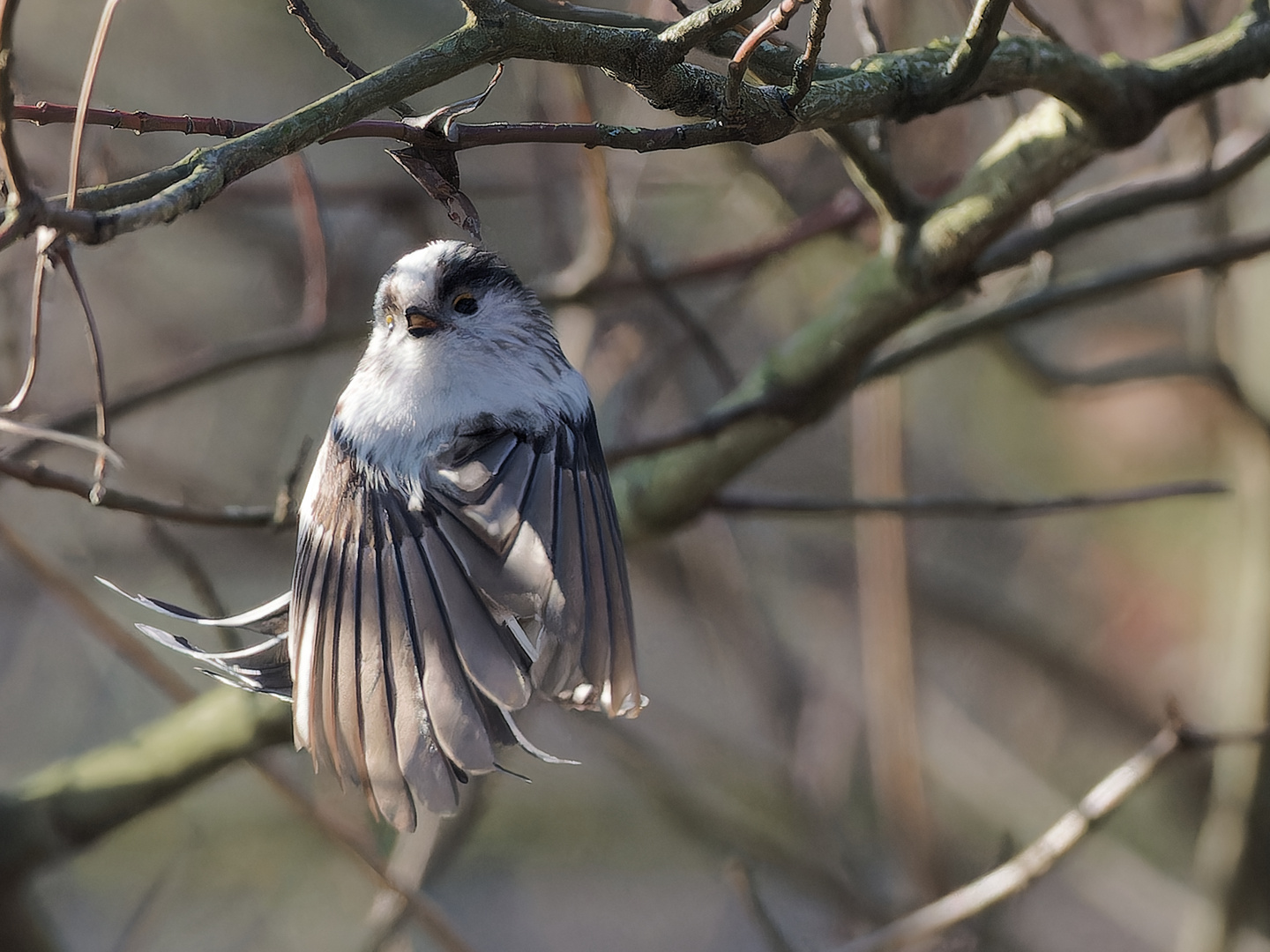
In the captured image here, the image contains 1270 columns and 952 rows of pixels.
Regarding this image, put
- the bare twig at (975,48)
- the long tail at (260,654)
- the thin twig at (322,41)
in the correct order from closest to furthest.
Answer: the thin twig at (322,41) < the bare twig at (975,48) < the long tail at (260,654)

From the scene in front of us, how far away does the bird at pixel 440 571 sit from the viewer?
1.52m

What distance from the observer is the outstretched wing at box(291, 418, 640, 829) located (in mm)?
1501

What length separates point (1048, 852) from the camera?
195 centimetres

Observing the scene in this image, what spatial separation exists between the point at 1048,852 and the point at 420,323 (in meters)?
1.34

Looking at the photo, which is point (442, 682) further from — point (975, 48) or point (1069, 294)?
point (1069, 294)

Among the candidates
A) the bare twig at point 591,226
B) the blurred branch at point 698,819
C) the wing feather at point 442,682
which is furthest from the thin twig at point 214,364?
the blurred branch at point 698,819

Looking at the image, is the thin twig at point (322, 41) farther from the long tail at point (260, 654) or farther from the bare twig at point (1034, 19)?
the bare twig at point (1034, 19)

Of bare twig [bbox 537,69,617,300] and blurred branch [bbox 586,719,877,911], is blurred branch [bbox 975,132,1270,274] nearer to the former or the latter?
bare twig [bbox 537,69,617,300]

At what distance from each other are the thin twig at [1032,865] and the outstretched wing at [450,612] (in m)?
0.79

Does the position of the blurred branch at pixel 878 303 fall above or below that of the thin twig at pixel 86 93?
below

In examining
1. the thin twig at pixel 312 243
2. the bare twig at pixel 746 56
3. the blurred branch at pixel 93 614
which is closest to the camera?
the bare twig at pixel 746 56

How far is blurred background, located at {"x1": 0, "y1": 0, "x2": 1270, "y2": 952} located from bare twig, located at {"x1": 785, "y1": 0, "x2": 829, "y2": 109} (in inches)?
54.7

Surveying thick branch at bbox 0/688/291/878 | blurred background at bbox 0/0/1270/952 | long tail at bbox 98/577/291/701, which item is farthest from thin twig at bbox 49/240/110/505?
blurred background at bbox 0/0/1270/952

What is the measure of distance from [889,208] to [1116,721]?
2356 millimetres
